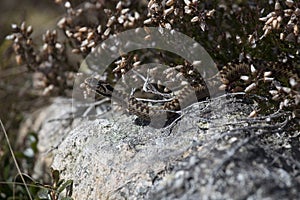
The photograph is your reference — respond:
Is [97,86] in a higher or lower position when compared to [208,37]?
lower

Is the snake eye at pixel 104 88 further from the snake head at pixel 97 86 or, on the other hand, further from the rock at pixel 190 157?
the rock at pixel 190 157

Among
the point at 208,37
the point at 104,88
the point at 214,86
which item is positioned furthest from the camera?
the point at 208,37

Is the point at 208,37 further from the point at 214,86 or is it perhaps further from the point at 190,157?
the point at 190,157

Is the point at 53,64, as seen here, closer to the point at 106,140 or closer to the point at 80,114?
the point at 80,114

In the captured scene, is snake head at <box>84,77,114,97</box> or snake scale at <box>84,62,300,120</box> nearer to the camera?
snake scale at <box>84,62,300,120</box>

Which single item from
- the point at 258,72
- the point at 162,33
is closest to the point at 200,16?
the point at 162,33

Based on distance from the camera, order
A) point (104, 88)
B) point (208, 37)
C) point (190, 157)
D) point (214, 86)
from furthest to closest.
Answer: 1. point (208, 37)
2. point (104, 88)
3. point (214, 86)
4. point (190, 157)

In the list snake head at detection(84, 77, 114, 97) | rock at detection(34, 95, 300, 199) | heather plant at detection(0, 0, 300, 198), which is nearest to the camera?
rock at detection(34, 95, 300, 199)

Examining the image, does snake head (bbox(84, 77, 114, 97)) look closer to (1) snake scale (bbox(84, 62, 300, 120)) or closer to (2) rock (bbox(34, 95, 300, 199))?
(1) snake scale (bbox(84, 62, 300, 120))

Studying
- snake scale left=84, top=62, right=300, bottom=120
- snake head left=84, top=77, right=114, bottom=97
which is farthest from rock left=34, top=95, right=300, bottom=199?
snake head left=84, top=77, right=114, bottom=97

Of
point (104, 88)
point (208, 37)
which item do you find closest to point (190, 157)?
point (104, 88)

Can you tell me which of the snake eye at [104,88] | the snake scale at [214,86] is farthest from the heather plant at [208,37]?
the snake eye at [104,88]
